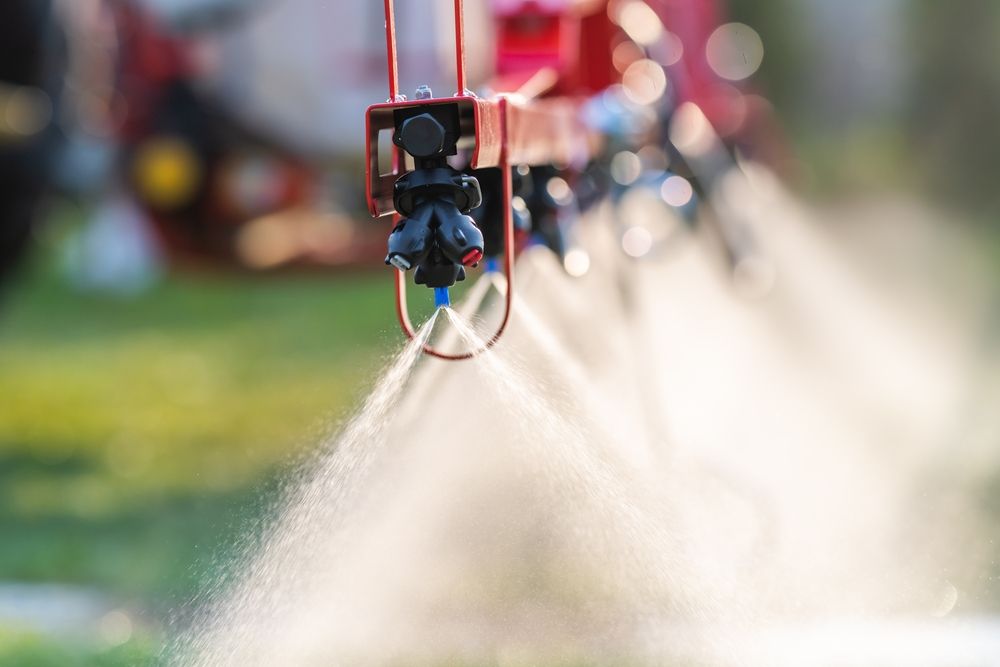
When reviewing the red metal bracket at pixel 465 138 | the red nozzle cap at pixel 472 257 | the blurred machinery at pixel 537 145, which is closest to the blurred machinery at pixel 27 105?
the blurred machinery at pixel 537 145

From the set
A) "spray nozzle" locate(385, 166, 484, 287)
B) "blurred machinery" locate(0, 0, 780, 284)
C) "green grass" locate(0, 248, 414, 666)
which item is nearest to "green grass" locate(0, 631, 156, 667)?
"green grass" locate(0, 248, 414, 666)

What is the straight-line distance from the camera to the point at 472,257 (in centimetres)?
183

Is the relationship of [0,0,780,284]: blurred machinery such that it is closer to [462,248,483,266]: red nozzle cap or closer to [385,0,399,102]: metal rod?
[385,0,399,102]: metal rod

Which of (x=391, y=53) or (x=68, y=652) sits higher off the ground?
(x=391, y=53)

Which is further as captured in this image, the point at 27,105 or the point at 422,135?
the point at 27,105

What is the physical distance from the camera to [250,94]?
293 inches

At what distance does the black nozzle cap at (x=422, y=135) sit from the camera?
1796 millimetres

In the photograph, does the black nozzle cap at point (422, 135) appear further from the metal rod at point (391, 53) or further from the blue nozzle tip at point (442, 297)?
the blue nozzle tip at point (442, 297)

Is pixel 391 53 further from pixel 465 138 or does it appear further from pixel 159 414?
pixel 159 414

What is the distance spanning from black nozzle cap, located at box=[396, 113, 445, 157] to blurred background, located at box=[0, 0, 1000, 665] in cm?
203

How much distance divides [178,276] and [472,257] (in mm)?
7672

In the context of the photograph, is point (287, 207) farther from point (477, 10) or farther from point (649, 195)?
point (649, 195)

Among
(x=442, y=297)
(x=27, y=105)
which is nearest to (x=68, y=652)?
(x=442, y=297)

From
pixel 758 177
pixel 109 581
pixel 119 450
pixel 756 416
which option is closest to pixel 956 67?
pixel 758 177
